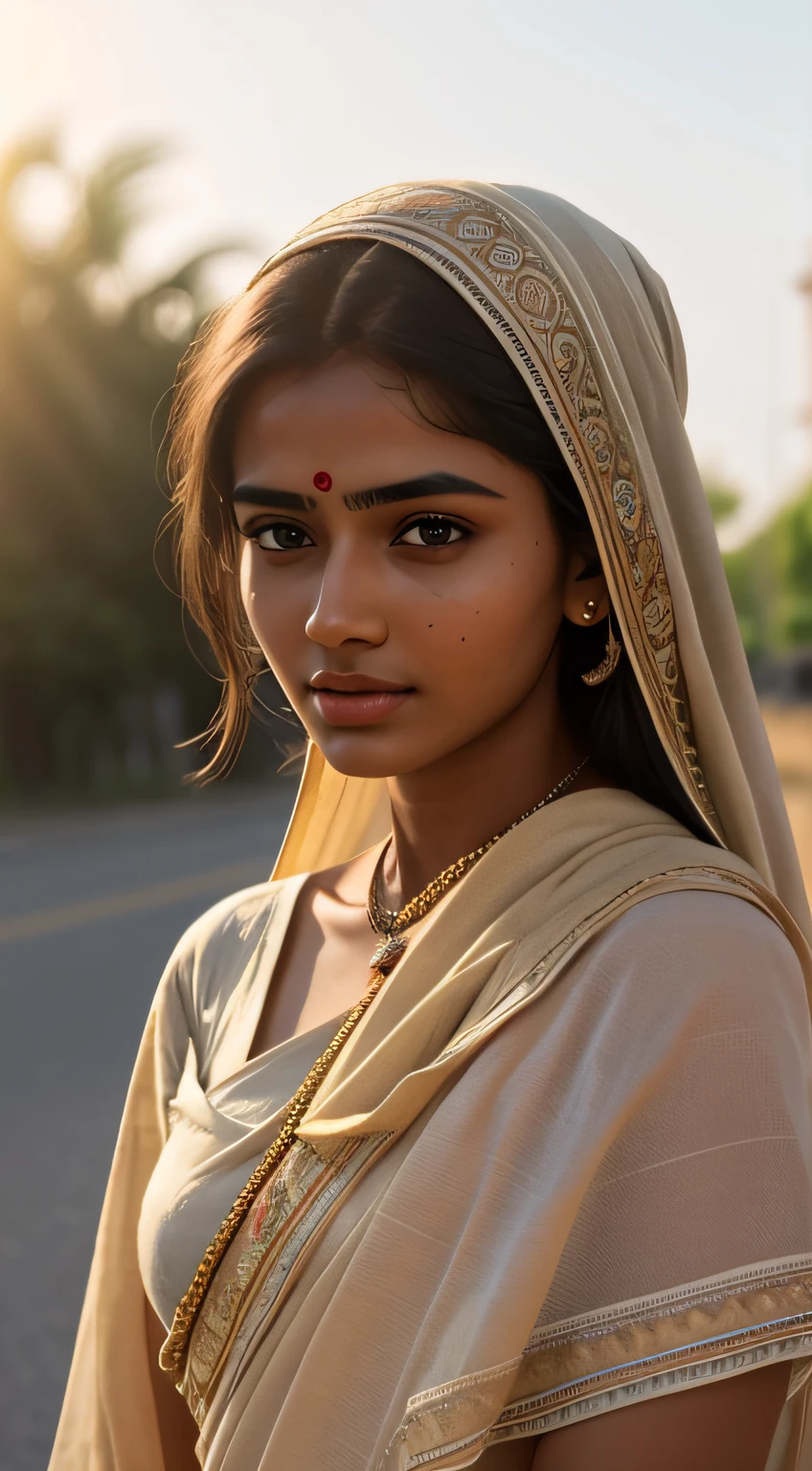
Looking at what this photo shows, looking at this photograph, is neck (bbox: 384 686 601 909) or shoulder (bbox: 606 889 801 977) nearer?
shoulder (bbox: 606 889 801 977)

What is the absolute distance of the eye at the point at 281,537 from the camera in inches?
55.9

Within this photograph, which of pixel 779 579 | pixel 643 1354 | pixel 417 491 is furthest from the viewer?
pixel 779 579

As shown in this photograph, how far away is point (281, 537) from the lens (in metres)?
1.43

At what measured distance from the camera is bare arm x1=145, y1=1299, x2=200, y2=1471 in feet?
5.57

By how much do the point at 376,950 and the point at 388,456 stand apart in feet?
1.75

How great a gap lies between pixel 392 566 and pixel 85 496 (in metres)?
17.9

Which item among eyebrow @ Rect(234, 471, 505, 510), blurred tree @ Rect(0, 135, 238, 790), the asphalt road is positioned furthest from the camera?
blurred tree @ Rect(0, 135, 238, 790)

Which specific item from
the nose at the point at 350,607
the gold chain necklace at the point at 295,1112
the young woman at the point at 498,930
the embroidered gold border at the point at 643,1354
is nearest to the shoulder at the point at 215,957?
the young woman at the point at 498,930

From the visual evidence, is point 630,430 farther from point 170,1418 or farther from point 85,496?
point 85,496

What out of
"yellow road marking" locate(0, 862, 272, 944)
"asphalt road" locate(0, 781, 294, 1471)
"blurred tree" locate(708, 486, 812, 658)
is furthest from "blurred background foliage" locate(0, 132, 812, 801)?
"blurred tree" locate(708, 486, 812, 658)

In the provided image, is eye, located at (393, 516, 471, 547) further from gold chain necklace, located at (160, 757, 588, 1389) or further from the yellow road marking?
the yellow road marking

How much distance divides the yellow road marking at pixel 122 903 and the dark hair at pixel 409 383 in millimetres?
7005

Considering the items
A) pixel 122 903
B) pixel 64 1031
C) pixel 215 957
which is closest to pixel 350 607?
pixel 215 957

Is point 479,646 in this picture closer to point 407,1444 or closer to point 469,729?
point 469,729
